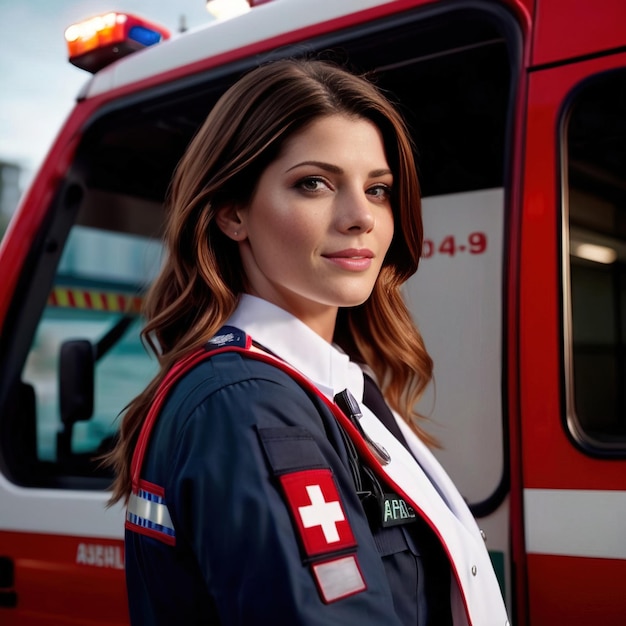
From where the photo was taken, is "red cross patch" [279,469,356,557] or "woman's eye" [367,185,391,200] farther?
"woman's eye" [367,185,391,200]

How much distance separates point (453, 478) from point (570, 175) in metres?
0.73

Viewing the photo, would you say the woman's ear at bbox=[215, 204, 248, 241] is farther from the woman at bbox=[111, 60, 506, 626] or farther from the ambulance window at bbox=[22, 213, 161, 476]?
the ambulance window at bbox=[22, 213, 161, 476]

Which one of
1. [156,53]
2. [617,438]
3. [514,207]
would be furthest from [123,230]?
[617,438]

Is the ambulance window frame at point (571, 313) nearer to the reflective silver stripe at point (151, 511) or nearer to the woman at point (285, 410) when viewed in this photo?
the woman at point (285, 410)

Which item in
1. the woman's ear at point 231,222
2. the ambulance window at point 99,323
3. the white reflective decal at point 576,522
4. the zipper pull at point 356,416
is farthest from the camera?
the ambulance window at point 99,323

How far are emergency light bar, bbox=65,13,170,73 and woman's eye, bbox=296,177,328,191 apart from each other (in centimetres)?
157

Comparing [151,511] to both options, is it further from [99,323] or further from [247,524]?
[99,323]

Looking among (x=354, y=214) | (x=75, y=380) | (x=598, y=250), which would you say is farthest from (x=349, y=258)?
(x=75, y=380)

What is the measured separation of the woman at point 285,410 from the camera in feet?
3.03

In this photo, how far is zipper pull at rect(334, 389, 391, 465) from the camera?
3.71 ft

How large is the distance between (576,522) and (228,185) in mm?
870

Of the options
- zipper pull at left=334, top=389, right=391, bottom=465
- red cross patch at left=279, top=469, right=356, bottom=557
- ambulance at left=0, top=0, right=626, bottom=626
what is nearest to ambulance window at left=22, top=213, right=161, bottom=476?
ambulance at left=0, top=0, right=626, bottom=626

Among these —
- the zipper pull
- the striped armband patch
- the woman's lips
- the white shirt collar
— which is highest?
the woman's lips

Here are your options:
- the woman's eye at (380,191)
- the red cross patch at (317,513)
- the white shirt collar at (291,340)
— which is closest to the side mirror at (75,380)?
the white shirt collar at (291,340)
